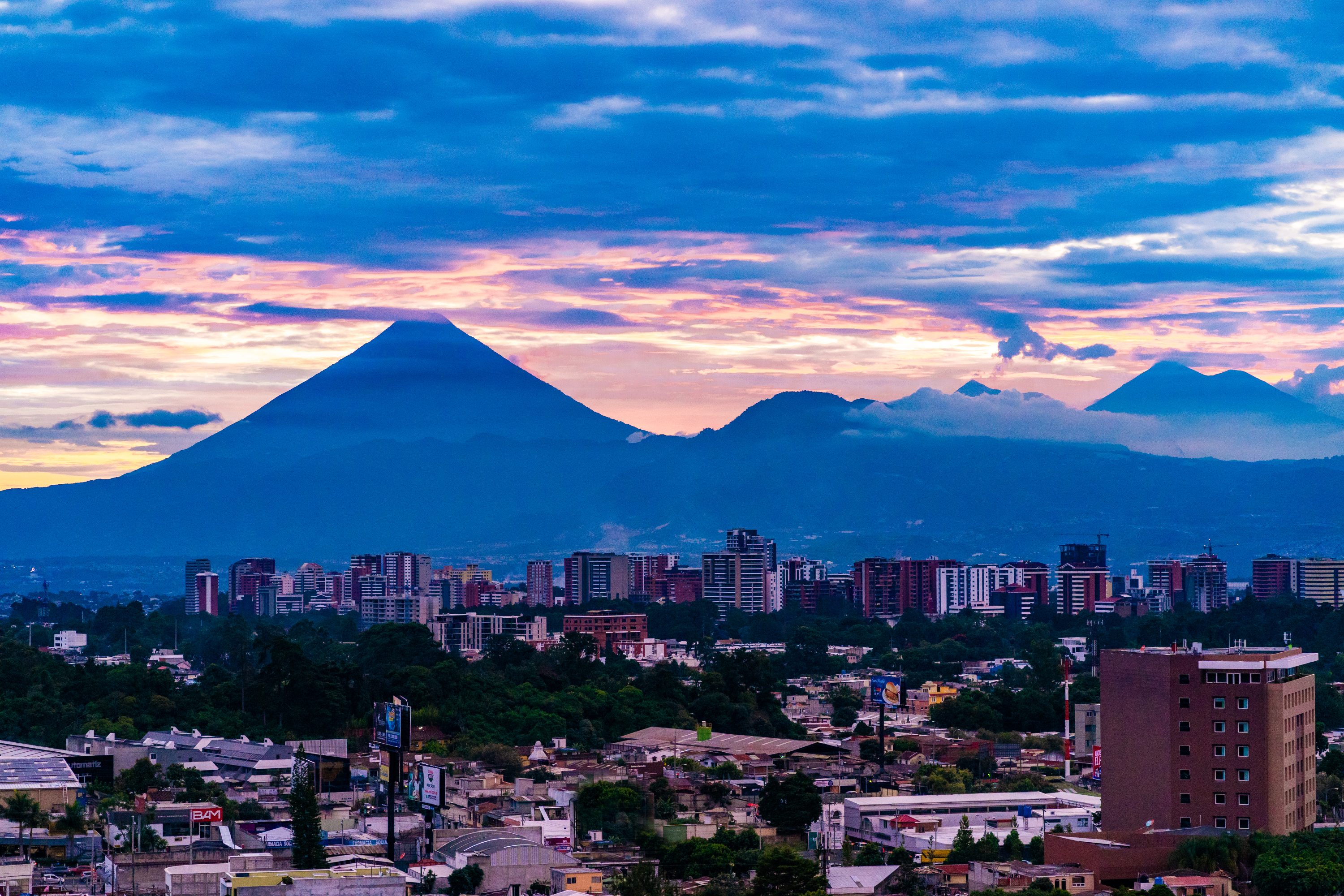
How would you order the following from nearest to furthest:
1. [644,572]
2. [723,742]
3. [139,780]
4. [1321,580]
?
[139,780] < [723,742] < [1321,580] < [644,572]

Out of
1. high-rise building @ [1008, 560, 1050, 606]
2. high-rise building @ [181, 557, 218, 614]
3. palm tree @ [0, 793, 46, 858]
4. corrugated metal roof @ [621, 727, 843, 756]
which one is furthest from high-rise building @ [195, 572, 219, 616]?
palm tree @ [0, 793, 46, 858]

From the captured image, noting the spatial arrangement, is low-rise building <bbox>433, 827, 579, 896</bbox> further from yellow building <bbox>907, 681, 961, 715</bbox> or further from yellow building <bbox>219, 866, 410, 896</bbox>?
yellow building <bbox>907, 681, 961, 715</bbox>

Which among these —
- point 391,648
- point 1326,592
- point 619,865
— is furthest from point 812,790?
point 1326,592

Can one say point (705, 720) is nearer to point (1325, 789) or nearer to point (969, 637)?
point (1325, 789)

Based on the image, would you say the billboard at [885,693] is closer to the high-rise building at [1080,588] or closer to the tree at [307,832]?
the tree at [307,832]

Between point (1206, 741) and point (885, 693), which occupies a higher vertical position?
point (1206, 741)

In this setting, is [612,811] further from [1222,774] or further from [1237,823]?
[1237,823]

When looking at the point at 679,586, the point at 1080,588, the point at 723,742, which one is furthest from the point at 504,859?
the point at 679,586
